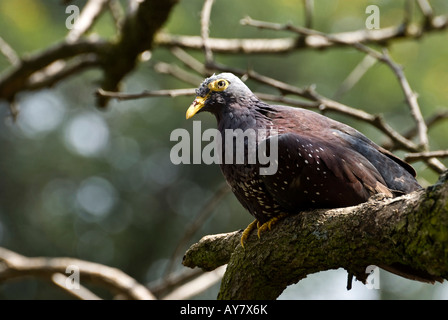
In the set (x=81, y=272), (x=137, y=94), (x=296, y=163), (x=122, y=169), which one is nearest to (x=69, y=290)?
(x=81, y=272)

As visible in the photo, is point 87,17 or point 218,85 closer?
point 218,85

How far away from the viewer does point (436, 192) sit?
8.13ft

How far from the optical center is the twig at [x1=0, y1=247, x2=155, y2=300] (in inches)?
237

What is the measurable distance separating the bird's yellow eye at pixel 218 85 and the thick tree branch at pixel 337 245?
3.71 feet

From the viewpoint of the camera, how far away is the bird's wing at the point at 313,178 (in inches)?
144

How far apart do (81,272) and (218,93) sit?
113 inches

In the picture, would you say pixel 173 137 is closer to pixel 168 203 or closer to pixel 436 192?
pixel 436 192

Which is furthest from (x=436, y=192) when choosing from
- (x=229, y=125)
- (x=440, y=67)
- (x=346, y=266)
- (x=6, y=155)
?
(x=6, y=155)

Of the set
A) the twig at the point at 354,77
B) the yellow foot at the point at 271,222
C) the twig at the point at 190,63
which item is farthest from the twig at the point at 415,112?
the twig at the point at 190,63

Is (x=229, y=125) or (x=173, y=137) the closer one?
(x=229, y=125)

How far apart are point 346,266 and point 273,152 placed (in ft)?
3.04

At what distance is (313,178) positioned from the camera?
3656 millimetres

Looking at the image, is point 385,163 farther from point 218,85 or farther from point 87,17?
point 87,17
